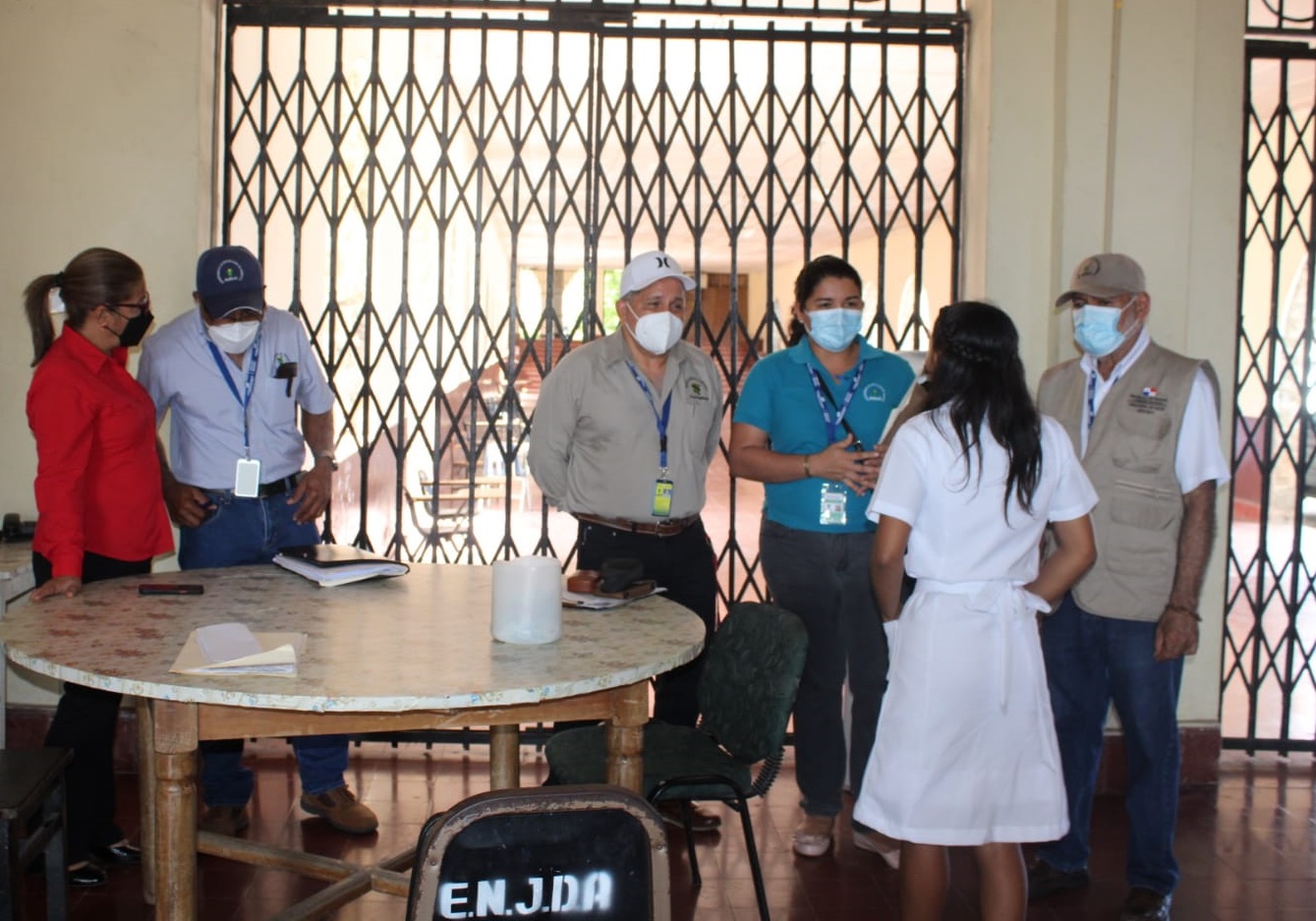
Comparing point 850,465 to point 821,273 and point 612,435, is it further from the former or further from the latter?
point 612,435

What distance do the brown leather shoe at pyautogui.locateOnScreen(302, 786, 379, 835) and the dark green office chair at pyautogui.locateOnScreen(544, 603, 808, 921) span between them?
947 millimetres

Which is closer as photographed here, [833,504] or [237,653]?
[237,653]

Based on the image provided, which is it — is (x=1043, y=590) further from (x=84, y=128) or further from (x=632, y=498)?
(x=84, y=128)

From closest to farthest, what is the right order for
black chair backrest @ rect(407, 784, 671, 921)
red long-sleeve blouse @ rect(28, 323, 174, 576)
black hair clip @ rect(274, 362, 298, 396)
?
black chair backrest @ rect(407, 784, 671, 921)
red long-sleeve blouse @ rect(28, 323, 174, 576)
black hair clip @ rect(274, 362, 298, 396)

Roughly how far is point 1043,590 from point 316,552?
178cm

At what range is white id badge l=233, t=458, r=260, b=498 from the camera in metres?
3.34

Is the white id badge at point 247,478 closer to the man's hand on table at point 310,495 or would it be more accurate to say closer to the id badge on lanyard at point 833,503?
the man's hand on table at point 310,495

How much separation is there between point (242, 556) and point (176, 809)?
51.2 inches

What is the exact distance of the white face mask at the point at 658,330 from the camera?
3.32 m

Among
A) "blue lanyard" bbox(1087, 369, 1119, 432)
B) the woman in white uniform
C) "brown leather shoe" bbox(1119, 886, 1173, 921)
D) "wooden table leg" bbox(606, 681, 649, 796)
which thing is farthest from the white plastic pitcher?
"brown leather shoe" bbox(1119, 886, 1173, 921)

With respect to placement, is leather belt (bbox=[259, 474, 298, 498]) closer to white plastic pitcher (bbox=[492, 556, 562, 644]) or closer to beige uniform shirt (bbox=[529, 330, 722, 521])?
beige uniform shirt (bbox=[529, 330, 722, 521])

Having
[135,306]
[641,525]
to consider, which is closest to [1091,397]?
[641,525]

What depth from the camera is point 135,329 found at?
3121mm

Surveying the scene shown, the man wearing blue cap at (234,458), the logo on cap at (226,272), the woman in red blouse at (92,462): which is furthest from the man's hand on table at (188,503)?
the logo on cap at (226,272)
